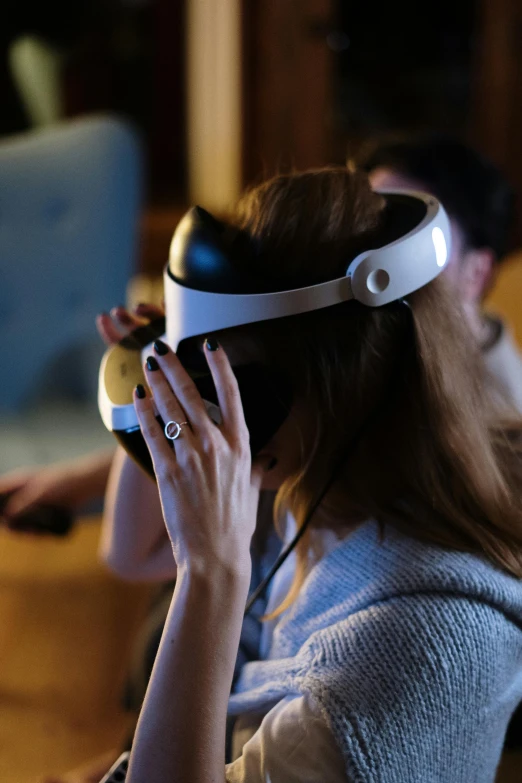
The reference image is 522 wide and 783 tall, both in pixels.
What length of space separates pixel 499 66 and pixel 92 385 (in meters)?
1.96

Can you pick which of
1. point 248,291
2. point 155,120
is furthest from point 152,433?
point 155,120

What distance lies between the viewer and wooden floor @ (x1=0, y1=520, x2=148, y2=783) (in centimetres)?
87

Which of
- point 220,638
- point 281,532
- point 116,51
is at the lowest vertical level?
point 281,532

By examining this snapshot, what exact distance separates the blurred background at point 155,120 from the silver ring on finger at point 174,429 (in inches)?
39.3

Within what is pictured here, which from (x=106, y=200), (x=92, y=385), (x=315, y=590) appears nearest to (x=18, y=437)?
(x=92, y=385)

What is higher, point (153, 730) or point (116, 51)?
point (116, 51)

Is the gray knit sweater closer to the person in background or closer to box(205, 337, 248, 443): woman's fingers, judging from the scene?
box(205, 337, 248, 443): woman's fingers

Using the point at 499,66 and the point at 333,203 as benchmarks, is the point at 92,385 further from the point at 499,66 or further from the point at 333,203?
the point at 499,66

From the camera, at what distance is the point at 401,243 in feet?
2.20

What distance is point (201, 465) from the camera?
25.2 inches

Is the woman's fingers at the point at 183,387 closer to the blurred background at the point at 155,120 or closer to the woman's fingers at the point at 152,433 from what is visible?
the woman's fingers at the point at 152,433

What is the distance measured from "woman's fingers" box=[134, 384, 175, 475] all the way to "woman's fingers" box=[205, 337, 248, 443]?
51 millimetres

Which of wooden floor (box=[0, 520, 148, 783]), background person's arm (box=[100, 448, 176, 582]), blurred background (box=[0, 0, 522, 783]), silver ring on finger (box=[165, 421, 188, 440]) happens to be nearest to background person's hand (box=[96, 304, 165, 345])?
background person's arm (box=[100, 448, 176, 582])

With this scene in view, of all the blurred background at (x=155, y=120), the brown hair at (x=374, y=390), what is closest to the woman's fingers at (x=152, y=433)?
the brown hair at (x=374, y=390)
